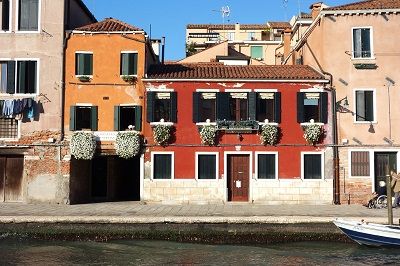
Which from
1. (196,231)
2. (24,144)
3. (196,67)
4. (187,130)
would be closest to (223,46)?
(196,67)

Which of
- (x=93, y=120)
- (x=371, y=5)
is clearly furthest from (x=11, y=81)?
(x=371, y=5)

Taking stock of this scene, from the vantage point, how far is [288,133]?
24.1 metres

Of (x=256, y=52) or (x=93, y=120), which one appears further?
(x=256, y=52)

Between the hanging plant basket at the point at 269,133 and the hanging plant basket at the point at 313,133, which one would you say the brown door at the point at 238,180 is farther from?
the hanging plant basket at the point at 313,133

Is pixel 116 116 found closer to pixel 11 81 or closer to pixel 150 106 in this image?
pixel 150 106

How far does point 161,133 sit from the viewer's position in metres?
23.7

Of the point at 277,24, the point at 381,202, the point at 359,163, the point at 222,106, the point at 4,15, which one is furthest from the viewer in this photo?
the point at 277,24

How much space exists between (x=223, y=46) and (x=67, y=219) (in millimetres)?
22377

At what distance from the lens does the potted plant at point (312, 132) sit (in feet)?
77.6

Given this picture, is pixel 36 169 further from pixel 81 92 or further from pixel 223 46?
pixel 223 46

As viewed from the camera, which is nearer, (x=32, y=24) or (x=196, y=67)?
(x=32, y=24)

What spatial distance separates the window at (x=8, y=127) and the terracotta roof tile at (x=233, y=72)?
6719 mm

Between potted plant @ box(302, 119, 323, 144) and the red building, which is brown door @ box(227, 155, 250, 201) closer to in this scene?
the red building

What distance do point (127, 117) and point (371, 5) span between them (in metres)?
12.7
